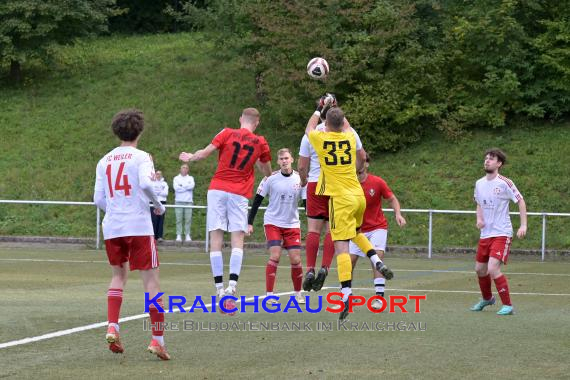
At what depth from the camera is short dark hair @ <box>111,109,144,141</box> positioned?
9.12 metres

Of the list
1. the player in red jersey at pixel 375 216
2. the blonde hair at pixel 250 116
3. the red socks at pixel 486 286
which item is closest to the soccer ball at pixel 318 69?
the blonde hair at pixel 250 116

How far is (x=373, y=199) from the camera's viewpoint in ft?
47.0

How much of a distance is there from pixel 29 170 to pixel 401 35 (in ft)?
42.5

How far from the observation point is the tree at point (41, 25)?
42000mm

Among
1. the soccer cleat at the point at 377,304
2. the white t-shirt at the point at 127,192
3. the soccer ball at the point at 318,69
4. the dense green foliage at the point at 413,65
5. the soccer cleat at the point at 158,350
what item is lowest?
the soccer cleat at the point at 377,304

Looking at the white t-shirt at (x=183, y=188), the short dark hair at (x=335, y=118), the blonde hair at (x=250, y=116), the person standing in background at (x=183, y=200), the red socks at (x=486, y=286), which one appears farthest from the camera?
the white t-shirt at (x=183, y=188)

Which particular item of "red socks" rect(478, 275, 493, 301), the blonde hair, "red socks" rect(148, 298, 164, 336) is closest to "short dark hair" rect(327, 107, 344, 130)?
the blonde hair

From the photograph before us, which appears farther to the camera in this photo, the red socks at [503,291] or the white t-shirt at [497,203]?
the white t-shirt at [497,203]

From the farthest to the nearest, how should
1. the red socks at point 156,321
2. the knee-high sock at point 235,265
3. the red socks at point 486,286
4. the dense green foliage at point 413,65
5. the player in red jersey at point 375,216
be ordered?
1. the dense green foliage at point 413,65
2. the player in red jersey at point 375,216
3. the red socks at point 486,286
4. the knee-high sock at point 235,265
5. the red socks at point 156,321

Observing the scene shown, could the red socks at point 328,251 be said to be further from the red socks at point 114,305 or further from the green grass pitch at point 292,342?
the red socks at point 114,305

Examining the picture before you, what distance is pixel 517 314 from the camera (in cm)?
1309

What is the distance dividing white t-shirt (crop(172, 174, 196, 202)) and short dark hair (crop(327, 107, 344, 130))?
1774 cm

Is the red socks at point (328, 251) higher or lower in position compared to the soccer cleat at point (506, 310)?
higher

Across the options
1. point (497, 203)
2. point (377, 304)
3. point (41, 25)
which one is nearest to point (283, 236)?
point (377, 304)
